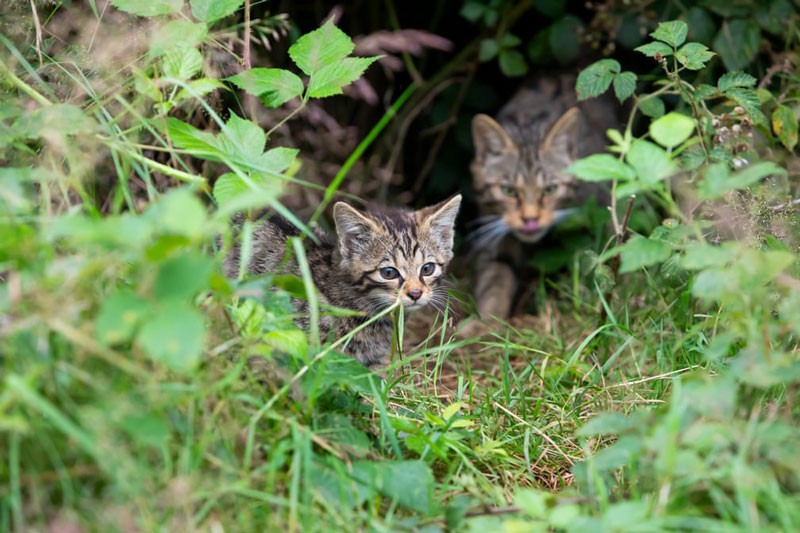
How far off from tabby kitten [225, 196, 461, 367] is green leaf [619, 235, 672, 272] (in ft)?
3.98

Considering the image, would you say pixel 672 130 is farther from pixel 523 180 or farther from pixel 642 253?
pixel 523 180

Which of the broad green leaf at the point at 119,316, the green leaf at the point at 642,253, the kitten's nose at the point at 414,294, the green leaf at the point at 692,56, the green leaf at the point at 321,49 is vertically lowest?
the kitten's nose at the point at 414,294

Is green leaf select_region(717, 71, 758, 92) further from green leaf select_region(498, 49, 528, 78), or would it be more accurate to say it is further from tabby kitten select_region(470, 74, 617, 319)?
green leaf select_region(498, 49, 528, 78)

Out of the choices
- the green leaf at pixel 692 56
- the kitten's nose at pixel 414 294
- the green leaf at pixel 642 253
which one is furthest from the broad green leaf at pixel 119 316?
the green leaf at pixel 692 56

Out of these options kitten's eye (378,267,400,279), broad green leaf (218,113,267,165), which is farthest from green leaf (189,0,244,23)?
kitten's eye (378,267,400,279)

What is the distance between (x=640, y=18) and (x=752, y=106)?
161cm

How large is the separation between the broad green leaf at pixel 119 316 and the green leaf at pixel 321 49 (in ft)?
4.12

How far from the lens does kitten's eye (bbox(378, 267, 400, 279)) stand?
3.48m

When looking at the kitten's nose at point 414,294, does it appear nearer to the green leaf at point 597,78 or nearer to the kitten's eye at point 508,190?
the green leaf at point 597,78

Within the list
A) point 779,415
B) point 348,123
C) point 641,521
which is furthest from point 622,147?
point 348,123

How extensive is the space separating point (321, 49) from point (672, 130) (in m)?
1.22

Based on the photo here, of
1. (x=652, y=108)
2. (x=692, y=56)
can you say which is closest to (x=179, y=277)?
(x=692, y=56)

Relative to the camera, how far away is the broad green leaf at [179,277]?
190cm

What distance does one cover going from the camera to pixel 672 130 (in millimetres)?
2271
